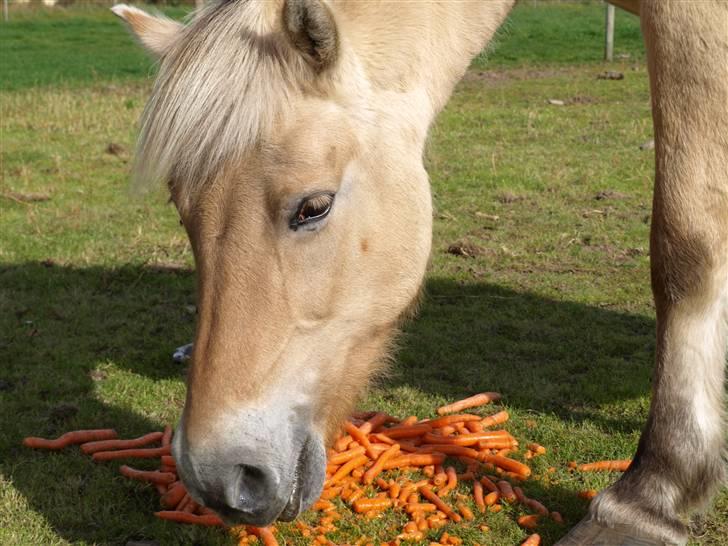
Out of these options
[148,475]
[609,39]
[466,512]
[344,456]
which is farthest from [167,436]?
[609,39]

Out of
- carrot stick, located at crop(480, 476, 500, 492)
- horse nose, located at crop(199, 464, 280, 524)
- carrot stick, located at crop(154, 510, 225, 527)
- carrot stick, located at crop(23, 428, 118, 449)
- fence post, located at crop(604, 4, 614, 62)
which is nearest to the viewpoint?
horse nose, located at crop(199, 464, 280, 524)

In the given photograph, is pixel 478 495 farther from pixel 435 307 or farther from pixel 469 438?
pixel 435 307

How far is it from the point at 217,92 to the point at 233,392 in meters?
0.85

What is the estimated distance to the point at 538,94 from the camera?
1402 centimetres

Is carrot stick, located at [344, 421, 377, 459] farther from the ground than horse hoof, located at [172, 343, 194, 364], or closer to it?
farther from the ground

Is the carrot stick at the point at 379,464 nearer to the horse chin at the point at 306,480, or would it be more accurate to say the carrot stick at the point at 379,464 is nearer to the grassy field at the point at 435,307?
the grassy field at the point at 435,307

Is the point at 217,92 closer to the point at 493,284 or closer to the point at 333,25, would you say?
the point at 333,25

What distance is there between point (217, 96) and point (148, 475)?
1752 mm

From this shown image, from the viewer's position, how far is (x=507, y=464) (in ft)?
12.5

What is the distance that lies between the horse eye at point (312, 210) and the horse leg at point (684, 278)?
3.74 ft

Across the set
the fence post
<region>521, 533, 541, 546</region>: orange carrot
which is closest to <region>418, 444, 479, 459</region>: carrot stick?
<region>521, 533, 541, 546</region>: orange carrot

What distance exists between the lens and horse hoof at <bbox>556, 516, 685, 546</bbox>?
3.02 m

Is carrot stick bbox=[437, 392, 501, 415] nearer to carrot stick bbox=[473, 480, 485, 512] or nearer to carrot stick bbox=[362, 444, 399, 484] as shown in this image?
carrot stick bbox=[362, 444, 399, 484]

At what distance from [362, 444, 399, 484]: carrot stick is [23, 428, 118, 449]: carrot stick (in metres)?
1.20
